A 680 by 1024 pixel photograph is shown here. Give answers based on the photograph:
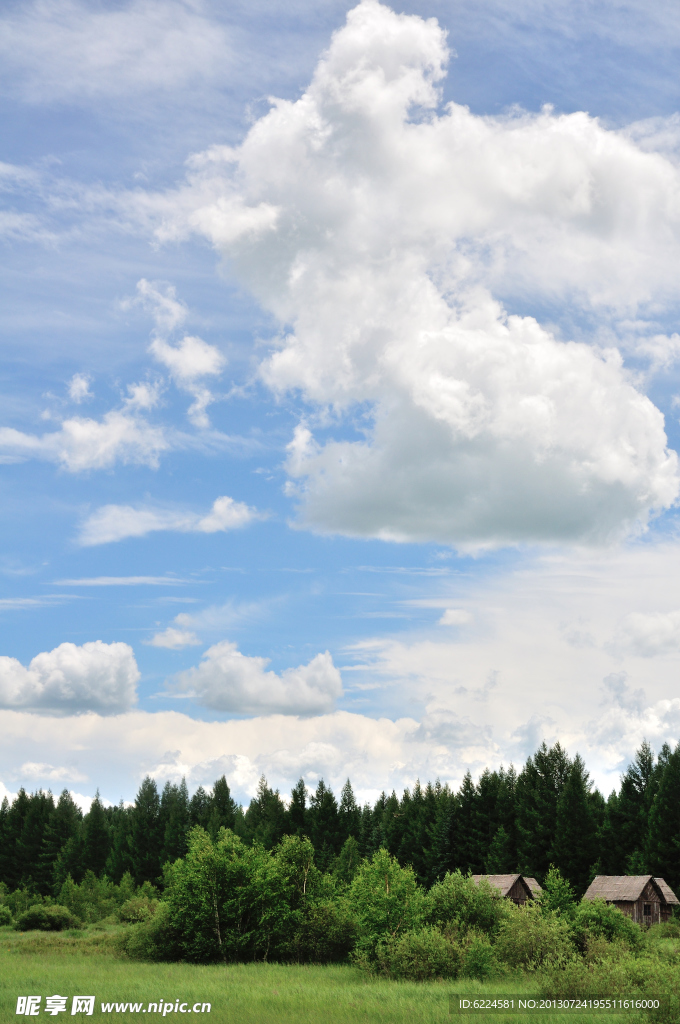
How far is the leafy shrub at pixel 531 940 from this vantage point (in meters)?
34.2

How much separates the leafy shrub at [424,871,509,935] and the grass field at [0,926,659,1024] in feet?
15.8

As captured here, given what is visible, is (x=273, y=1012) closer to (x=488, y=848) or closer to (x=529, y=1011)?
(x=529, y=1011)

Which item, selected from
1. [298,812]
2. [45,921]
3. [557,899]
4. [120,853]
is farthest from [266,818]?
[557,899]

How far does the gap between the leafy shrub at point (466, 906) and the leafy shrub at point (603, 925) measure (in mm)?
3539

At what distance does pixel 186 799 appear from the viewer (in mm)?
132000

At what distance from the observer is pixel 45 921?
71688 millimetres

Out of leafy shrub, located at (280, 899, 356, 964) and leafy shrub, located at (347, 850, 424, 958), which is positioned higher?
leafy shrub, located at (347, 850, 424, 958)

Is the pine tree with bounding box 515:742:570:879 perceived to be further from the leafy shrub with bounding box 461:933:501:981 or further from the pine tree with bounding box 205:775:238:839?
the pine tree with bounding box 205:775:238:839

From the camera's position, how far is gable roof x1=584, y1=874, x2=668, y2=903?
60.7m

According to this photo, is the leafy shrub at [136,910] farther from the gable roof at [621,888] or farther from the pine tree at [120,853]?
the gable roof at [621,888]

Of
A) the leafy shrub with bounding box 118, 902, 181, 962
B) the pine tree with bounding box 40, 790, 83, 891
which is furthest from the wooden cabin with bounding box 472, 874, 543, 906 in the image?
the pine tree with bounding box 40, 790, 83, 891

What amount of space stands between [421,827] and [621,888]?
3475cm

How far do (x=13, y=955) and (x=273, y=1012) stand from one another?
2993 centimetres

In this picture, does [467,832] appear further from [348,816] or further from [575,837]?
[348,816]
